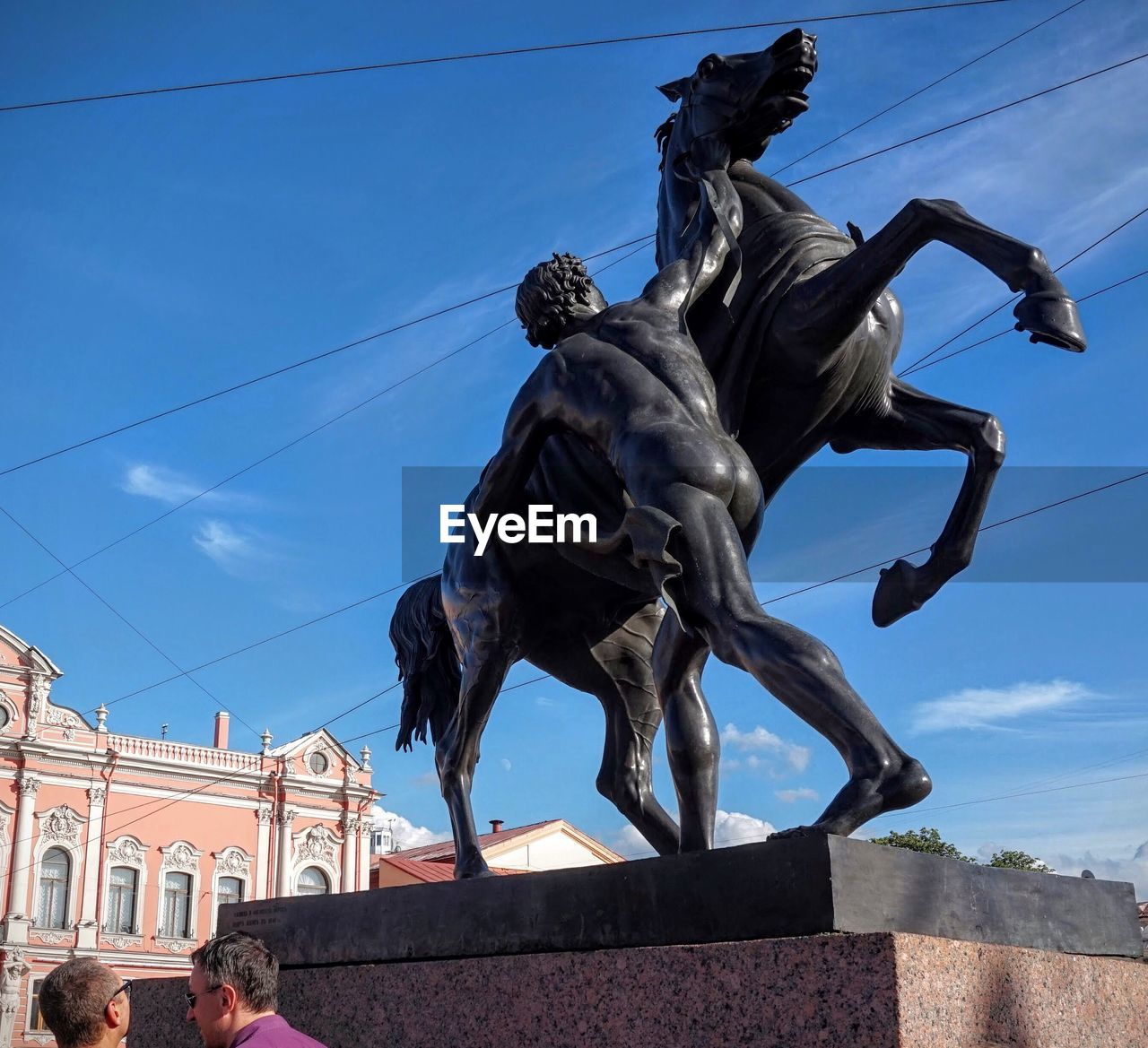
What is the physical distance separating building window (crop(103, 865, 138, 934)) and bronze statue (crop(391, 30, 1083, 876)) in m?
32.9

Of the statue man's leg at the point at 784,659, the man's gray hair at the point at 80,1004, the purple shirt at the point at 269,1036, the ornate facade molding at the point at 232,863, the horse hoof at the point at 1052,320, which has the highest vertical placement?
the ornate facade molding at the point at 232,863

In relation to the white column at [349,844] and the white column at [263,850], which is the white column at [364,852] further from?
the white column at [263,850]

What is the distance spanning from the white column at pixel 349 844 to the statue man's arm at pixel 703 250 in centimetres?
3591

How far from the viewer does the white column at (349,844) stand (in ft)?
124

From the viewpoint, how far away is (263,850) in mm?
36875

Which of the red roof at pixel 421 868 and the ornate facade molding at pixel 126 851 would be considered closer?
the red roof at pixel 421 868

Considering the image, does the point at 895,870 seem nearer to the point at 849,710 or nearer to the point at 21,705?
the point at 849,710

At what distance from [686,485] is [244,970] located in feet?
5.44

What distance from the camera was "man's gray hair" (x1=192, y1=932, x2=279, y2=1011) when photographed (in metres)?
2.66

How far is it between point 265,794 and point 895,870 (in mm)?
36625

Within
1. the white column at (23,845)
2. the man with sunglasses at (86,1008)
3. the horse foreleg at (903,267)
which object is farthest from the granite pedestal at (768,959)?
the white column at (23,845)

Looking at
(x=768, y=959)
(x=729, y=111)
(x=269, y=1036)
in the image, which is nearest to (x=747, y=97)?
(x=729, y=111)

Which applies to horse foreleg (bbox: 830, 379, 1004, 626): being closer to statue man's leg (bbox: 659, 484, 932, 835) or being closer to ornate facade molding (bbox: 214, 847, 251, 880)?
statue man's leg (bbox: 659, 484, 932, 835)

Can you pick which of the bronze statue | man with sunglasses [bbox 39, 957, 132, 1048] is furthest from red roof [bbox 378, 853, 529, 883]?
man with sunglasses [bbox 39, 957, 132, 1048]
